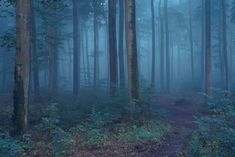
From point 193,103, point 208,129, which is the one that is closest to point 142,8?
point 193,103

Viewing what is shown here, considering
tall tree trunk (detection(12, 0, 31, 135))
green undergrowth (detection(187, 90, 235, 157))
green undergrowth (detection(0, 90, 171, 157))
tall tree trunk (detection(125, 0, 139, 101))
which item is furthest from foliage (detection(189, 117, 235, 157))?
tall tree trunk (detection(125, 0, 139, 101))

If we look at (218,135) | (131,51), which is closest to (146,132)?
(131,51)

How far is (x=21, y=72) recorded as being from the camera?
39.7 ft

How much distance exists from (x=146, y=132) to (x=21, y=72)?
16.5 ft

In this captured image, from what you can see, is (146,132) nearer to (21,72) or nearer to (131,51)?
(131,51)

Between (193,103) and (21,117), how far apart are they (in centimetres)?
1974

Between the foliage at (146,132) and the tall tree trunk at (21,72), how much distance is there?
3.54m

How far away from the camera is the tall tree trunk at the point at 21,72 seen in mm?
12078

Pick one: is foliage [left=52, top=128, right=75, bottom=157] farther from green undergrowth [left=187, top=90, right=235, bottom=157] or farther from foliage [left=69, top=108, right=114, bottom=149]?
green undergrowth [left=187, top=90, right=235, bottom=157]

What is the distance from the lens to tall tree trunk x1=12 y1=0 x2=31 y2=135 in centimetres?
1208

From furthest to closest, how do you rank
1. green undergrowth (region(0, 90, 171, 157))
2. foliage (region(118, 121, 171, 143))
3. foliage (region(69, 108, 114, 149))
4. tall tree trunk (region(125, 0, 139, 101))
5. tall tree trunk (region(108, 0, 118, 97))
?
tall tree trunk (region(108, 0, 118, 97)) → tall tree trunk (region(125, 0, 139, 101)) → foliage (region(118, 121, 171, 143)) → foliage (region(69, 108, 114, 149)) → green undergrowth (region(0, 90, 171, 157))

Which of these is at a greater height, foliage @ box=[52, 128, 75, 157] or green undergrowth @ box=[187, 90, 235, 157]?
green undergrowth @ box=[187, 90, 235, 157]

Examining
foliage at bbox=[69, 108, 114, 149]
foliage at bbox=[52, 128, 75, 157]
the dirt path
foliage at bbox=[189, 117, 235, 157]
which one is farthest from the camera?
foliage at bbox=[69, 108, 114, 149]

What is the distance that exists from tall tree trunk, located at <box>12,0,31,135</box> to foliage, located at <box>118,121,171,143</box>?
354 cm
